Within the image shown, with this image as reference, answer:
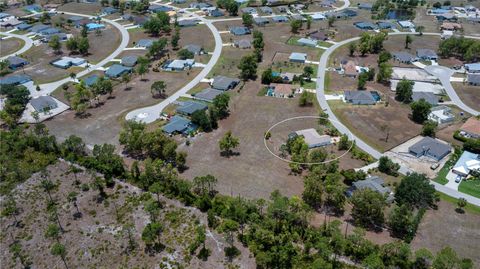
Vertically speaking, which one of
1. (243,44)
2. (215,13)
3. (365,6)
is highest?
(365,6)

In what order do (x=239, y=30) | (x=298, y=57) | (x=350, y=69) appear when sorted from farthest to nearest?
(x=239, y=30) → (x=298, y=57) → (x=350, y=69)

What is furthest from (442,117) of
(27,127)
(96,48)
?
(96,48)

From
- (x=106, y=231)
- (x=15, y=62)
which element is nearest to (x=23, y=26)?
(x=15, y=62)

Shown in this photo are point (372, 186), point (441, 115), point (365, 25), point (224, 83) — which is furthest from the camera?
point (365, 25)

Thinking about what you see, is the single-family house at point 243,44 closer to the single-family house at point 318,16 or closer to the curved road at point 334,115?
the curved road at point 334,115

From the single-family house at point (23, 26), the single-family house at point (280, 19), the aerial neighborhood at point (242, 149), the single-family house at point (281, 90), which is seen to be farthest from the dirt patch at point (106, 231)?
the single-family house at point (280, 19)

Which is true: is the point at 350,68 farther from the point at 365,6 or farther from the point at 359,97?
the point at 365,6

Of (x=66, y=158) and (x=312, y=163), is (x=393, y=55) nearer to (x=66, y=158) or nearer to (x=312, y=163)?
(x=312, y=163)

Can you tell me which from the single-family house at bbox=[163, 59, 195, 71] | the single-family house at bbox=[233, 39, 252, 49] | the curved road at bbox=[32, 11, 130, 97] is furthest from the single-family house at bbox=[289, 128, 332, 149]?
the curved road at bbox=[32, 11, 130, 97]
